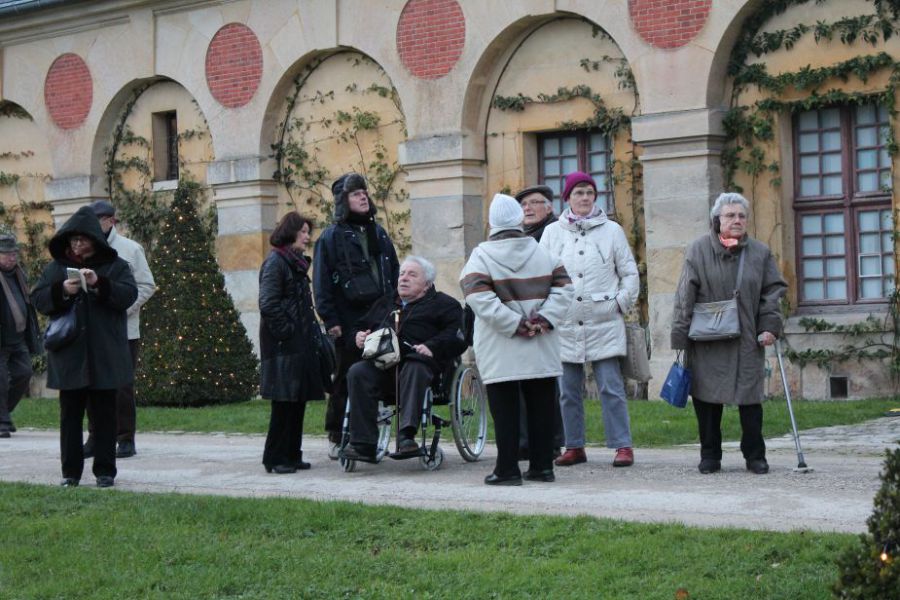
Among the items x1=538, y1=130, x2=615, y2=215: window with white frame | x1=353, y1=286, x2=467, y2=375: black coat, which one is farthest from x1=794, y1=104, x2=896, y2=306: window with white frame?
x1=353, y1=286, x2=467, y2=375: black coat

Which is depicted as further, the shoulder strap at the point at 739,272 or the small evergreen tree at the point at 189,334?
the small evergreen tree at the point at 189,334

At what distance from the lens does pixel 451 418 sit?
10641mm

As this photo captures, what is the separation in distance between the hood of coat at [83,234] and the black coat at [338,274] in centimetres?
153

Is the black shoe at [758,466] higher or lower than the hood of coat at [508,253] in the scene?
lower

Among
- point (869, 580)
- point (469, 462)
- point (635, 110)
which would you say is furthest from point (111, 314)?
point (635, 110)

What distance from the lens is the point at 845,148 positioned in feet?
51.9

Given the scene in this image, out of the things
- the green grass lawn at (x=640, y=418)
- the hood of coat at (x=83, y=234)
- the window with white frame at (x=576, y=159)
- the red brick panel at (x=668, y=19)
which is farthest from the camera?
the window with white frame at (x=576, y=159)

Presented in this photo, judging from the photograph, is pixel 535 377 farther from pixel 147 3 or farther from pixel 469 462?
pixel 147 3

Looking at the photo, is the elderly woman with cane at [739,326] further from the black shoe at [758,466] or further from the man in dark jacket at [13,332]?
the man in dark jacket at [13,332]

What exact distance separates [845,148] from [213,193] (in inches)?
335

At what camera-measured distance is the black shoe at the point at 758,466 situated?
974 centimetres

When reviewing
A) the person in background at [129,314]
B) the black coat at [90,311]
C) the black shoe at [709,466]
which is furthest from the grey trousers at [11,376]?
the black shoe at [709,466]

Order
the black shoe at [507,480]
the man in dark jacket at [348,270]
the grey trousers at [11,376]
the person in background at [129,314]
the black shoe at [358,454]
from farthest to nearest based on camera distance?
1. the grey trousers at [11,376]
2. the person in background at [129,314]
3. the man in dark jacket at [348,270]
4. the black shoe at [358,454]
5. the black shoe at [507,480]

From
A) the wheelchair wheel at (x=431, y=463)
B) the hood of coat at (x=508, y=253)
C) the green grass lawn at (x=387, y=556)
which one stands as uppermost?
the hood of coat at (x=508, y=253)
